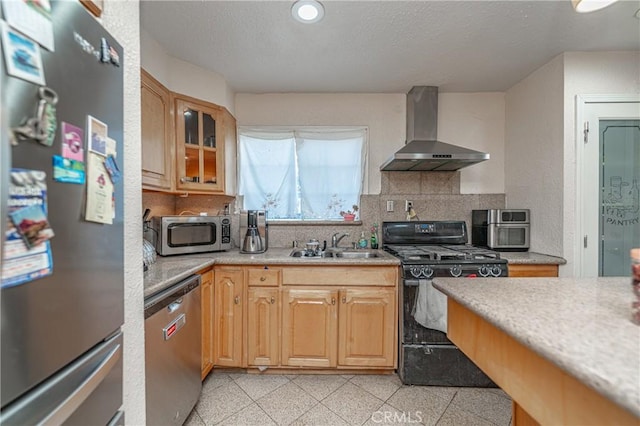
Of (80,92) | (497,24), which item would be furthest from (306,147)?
(80,92)

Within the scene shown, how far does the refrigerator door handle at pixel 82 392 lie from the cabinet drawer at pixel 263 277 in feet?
3.69

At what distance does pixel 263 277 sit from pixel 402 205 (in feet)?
5.09

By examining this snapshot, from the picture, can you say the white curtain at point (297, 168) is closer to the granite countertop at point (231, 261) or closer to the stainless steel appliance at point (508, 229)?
the granite countertop at point (231, 261)

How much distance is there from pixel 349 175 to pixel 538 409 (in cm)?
219

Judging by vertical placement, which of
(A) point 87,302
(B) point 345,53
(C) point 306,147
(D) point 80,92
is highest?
(B) point 345,53

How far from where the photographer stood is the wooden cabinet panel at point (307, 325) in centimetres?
197

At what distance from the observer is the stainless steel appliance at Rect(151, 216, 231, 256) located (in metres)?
1.97

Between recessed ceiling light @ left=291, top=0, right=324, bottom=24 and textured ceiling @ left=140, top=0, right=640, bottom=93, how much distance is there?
4cm

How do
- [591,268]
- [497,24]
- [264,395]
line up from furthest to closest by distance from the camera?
[591,268] → [264,395] → [497,24]

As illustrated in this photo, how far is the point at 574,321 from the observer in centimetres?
67

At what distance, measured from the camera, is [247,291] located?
1.98 meters

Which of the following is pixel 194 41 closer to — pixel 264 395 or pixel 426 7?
pixel 426 7

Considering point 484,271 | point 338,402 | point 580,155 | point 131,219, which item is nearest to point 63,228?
point 131,219

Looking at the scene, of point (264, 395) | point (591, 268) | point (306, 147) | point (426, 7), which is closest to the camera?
point (426, 7)
